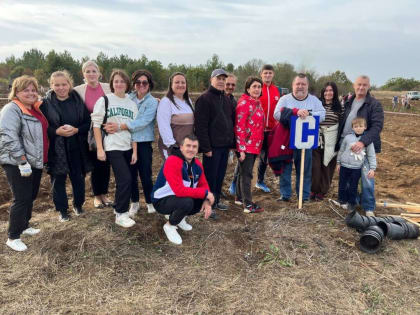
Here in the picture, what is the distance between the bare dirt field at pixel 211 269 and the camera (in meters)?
2.90

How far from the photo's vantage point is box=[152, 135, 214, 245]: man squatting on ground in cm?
359

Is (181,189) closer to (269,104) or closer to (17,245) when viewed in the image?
(17,245)

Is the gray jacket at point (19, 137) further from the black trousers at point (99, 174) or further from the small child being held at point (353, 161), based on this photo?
the small child being held at point (353, 161)

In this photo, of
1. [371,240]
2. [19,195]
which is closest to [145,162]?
[19,195]

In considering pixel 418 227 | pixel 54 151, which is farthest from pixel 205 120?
pixel 418 227

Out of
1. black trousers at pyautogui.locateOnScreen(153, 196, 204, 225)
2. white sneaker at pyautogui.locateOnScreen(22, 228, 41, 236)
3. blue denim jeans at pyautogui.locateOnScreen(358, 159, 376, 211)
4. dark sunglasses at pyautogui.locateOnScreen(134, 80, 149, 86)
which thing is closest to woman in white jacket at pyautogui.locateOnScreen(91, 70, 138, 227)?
dark sunglasses at pyautogui.locateOnScreen(134, 80, 149, 86)

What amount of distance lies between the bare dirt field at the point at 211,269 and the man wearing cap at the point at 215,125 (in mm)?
778

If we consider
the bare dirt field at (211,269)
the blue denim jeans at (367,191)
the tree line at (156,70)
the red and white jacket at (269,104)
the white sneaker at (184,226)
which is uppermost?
the tree line at (156,70)

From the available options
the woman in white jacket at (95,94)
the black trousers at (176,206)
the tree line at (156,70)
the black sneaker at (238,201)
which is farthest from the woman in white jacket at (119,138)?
the tree line at (156,70)

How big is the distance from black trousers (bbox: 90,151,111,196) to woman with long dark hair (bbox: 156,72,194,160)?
98 centimetres

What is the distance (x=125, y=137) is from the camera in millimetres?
3939

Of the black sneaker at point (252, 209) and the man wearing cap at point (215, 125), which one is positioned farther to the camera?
the black sneaker at point (252, 209)

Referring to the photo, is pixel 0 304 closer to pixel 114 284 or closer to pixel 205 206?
pixel 114 284

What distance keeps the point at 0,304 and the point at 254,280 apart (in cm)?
243
